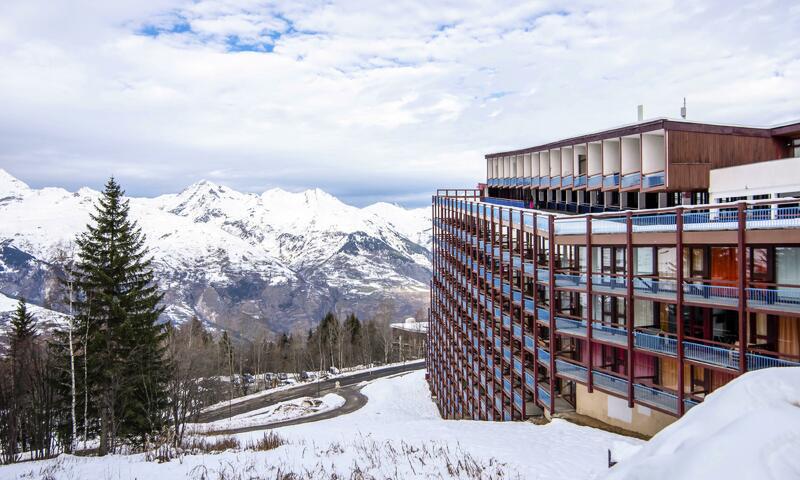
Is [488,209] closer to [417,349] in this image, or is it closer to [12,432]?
[12,432]

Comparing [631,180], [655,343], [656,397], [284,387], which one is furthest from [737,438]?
[284,387]

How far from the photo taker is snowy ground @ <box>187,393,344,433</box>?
6100 centimetres

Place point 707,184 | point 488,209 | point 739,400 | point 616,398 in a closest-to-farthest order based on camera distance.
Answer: point 739,400, point 616,398, point 707,184, point 488,209

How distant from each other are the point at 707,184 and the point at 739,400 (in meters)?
24.4

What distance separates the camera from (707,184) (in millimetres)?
25688

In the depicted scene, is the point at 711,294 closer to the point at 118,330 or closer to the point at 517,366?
the point at 517,366

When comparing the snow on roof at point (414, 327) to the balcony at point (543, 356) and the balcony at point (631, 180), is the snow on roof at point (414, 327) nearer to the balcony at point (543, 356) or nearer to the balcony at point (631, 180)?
the balcony at point (543, 356)

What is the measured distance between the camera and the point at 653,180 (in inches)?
1049

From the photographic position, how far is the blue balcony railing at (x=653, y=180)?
26.1m

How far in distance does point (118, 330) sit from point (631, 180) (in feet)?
116

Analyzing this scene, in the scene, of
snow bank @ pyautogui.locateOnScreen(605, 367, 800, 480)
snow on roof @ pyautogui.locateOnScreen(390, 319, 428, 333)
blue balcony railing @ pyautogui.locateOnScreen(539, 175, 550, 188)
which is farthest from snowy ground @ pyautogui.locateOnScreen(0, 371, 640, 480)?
snow on roof @ pyautogui.locateOnScreen(390, 319, 428, 333)

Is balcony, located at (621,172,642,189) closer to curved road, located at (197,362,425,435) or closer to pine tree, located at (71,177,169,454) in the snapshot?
pine tree, located at (71,177,169,454)

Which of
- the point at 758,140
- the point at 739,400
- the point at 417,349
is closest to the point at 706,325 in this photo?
the point at 758,140

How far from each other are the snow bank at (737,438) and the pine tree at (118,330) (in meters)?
33.7
